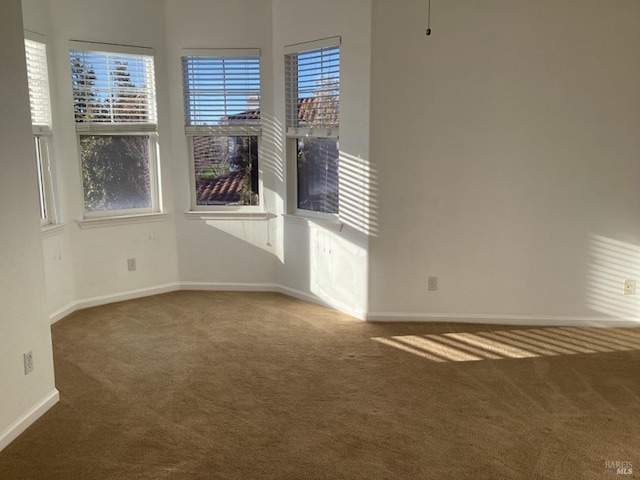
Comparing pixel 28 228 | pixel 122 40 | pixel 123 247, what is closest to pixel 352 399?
pixel 28 228

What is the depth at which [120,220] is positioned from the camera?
5.18 meters

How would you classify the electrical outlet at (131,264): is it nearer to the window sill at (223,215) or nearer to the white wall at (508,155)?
the window sill at (223,215)

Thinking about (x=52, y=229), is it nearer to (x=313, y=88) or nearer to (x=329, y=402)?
(x=313, y=88)

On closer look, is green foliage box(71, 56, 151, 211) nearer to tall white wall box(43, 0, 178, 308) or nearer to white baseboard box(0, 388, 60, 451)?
tall white wall box(43, 0, 178, 308)

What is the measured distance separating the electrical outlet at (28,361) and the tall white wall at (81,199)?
174 cm

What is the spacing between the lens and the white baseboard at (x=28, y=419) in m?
2.79

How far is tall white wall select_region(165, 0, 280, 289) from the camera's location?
Result: 5.18m

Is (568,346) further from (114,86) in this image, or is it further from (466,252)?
(114,86)

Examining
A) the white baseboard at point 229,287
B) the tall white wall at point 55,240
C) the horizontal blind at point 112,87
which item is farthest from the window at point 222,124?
the tall white wall at point 55,240

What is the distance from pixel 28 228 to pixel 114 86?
7.99 feet

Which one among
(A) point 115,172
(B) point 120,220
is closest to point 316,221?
(B) point 120,220

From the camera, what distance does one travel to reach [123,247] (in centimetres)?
524

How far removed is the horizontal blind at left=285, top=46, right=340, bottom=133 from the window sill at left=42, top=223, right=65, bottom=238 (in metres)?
2.13

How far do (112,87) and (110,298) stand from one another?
1880 mm
